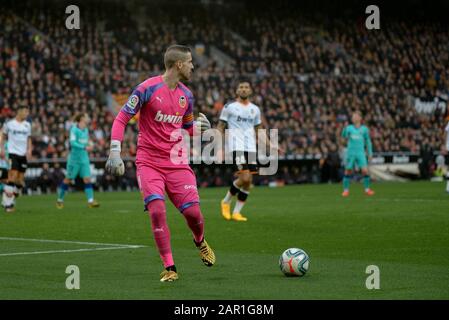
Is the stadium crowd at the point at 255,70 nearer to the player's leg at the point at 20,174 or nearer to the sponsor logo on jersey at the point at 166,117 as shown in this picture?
the player's leg at the point at 20,174

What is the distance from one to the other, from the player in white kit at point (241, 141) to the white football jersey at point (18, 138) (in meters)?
6.15

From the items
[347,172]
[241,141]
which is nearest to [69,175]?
[241,141]

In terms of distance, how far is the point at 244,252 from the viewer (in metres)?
13.4

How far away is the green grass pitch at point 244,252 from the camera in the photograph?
9.48m

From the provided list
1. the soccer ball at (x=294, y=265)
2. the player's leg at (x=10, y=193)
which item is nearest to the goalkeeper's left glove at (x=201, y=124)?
the soccer ball at (x=294, y=265)

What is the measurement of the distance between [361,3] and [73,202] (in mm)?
33351

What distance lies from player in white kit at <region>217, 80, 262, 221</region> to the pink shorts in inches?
342

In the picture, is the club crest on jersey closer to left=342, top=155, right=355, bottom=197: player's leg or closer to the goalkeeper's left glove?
the goalkeeper's left glove

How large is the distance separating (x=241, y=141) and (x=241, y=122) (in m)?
0.41

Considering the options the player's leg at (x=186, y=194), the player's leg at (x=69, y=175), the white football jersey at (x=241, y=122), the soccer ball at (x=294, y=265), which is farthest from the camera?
the player's leg at (x=69, y=175)

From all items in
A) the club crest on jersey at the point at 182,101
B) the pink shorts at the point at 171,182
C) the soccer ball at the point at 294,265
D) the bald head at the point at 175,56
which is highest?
the bald head at the point at 175,56

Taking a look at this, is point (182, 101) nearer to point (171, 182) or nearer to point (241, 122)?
point (171, 182)
